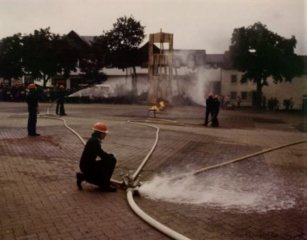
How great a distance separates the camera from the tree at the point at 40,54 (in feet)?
178

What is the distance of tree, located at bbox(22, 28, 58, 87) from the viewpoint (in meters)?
54.2

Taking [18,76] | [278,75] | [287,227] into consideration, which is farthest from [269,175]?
[18,76]

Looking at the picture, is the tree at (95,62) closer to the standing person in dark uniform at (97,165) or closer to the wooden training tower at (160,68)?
the wooden training tower at (160,68)

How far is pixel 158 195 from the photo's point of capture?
24.3 feet

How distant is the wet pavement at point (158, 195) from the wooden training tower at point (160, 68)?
2312 cm

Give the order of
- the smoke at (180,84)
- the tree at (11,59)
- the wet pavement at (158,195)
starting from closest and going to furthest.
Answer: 1. the wet pavement at (158,195)
2. the smoke at (180,84)
3. the tree at (11,59)

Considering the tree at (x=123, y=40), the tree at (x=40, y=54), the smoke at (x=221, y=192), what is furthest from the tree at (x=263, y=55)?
the smoke at (x=221, y=192)

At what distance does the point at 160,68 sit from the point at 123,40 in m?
14.4

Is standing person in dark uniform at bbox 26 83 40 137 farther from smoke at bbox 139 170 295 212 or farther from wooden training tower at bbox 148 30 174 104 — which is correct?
wooden training tower at bbox 148 30 174 104

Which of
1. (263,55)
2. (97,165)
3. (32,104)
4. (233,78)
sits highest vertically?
(263,55)

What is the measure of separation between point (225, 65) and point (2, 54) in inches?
1328

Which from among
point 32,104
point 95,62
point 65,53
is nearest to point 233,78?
point 95,62

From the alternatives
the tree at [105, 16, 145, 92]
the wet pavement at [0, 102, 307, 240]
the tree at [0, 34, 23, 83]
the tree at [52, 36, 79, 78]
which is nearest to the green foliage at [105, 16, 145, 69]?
the tree at [105, 16, 145, 92]

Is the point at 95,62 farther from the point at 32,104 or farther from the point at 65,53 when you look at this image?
the point at 32,104
